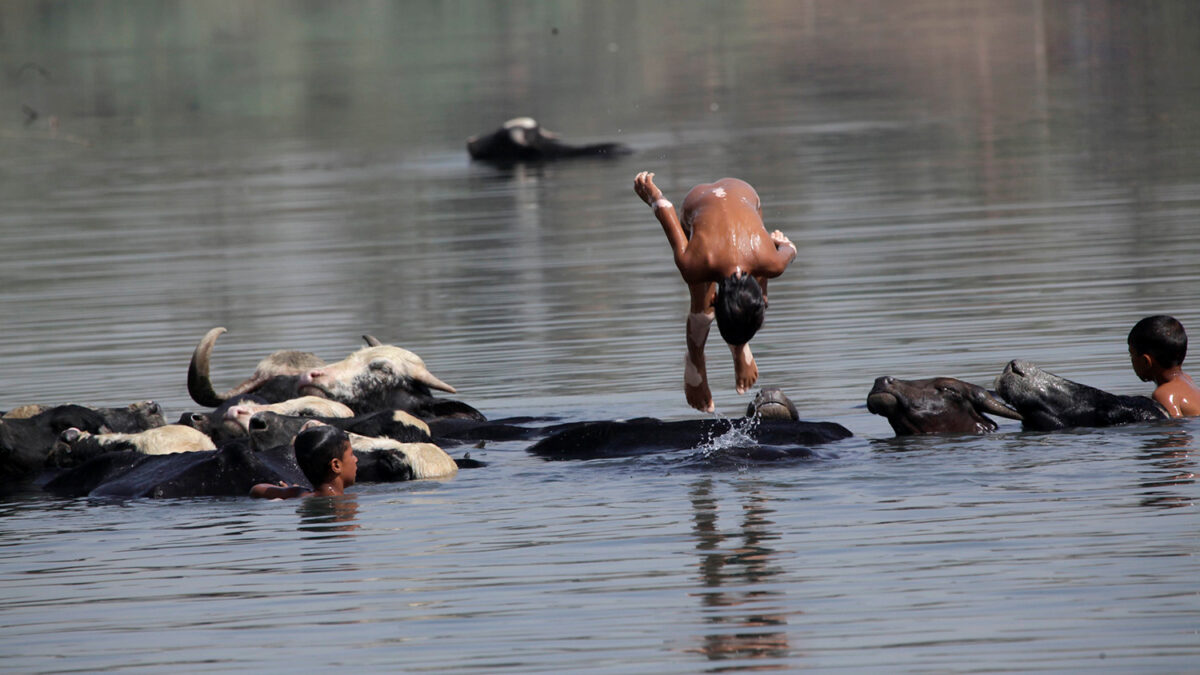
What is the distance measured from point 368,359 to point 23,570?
4313 mm

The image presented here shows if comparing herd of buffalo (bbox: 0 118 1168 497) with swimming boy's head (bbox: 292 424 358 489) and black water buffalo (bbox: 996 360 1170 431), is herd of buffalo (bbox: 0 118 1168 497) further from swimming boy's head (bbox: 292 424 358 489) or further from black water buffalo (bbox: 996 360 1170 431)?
swimming boy's head (bbox: 292 424 358 489)

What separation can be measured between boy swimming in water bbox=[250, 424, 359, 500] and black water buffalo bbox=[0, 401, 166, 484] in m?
1.94

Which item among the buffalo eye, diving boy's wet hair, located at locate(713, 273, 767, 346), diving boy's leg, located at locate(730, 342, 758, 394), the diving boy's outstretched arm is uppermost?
the diving boy's outstretched arm

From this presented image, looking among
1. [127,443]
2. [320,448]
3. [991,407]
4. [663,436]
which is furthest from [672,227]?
[127,443]

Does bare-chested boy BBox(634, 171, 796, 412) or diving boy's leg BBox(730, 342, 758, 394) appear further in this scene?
diving boy's leg BBox(730, 342, 758, 394)

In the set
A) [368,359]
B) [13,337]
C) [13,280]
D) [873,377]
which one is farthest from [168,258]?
[873,377]

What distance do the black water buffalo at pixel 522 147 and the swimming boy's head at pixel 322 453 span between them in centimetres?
2297

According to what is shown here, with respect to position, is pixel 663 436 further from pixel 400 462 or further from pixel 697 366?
pixel 400 462

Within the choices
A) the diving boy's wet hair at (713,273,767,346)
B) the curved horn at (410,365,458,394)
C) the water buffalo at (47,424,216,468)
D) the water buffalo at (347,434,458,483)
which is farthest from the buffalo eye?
the diving boy's wet hair at (713,273,767,346)

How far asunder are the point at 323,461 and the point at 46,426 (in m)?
2.53

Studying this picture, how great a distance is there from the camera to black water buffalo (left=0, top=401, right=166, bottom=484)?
36.7ft

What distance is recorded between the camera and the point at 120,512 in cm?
970

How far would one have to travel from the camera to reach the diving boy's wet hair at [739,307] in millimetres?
9797

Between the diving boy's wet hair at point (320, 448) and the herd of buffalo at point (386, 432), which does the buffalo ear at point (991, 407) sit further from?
the diving boy's wet hair at point (320, 448)
